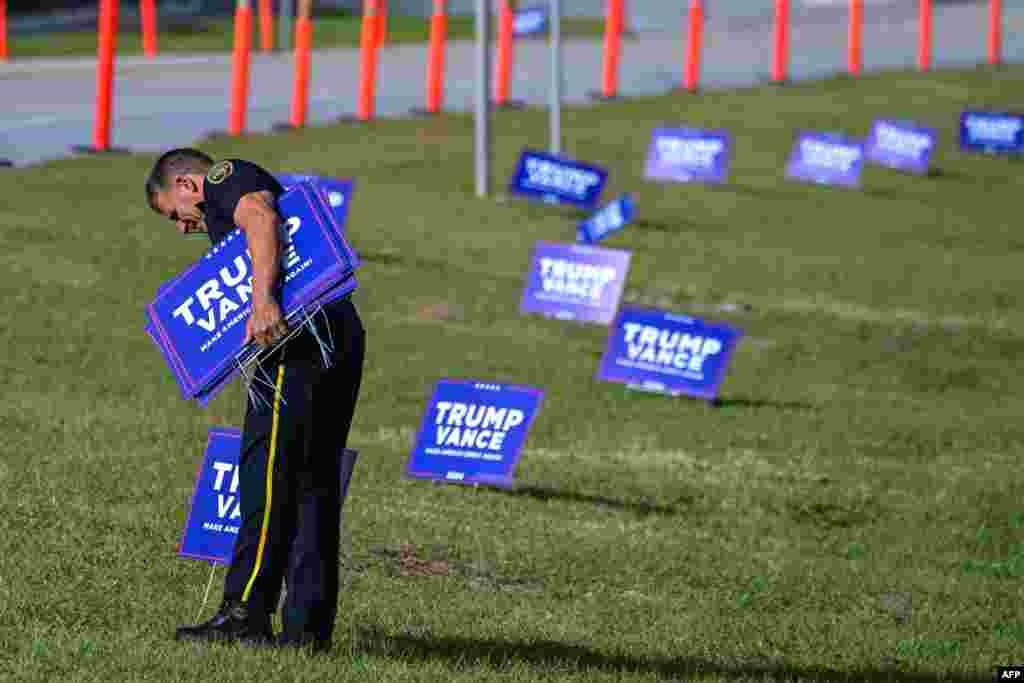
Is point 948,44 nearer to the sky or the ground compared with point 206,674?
nearer to the ground

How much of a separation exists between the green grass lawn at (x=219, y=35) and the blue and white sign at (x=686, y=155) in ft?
41.9

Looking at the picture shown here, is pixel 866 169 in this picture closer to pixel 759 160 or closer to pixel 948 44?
pixel 759 160

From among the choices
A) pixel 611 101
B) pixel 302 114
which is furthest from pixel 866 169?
pixel 302 114

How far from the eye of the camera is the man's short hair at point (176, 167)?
336 inches

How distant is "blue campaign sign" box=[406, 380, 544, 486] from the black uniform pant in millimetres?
3958

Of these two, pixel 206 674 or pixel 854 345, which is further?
pixel 854 345

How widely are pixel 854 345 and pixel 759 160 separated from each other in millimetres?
12106

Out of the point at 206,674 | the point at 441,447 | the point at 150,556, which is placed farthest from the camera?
the point at 441,447

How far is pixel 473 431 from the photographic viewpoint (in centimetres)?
1291

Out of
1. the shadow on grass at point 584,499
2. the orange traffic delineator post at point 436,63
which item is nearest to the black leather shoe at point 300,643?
the shadow on grass at point 584,499

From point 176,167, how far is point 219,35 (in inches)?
1468

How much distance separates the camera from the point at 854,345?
2114 centimetres

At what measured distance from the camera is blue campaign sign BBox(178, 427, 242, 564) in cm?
961

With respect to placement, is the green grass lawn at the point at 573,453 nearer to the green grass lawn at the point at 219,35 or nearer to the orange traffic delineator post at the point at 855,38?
the green grass lawn at the point at 219,35
